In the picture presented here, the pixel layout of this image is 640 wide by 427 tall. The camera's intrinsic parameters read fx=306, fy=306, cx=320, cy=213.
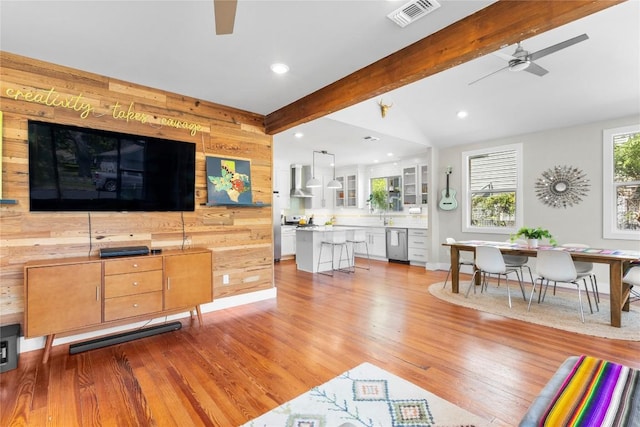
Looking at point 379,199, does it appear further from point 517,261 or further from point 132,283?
point 132,283

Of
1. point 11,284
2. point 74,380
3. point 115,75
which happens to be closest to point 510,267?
point 74,380

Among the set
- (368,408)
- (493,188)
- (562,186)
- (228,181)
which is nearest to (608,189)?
(562,186)

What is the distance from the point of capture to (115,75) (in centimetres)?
295

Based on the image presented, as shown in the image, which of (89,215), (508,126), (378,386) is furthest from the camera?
(508,126)

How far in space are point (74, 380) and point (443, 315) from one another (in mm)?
3466

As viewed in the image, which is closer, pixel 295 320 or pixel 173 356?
pixel 173 356

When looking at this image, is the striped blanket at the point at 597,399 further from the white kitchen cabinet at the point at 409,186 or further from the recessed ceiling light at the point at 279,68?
the white kitchen cabinet at the point at 409,186

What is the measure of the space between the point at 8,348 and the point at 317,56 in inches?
131

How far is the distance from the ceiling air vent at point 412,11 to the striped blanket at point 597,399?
85.7 inches

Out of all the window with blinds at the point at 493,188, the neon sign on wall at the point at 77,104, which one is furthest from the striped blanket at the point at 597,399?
the window with blinds at the point at 493,188

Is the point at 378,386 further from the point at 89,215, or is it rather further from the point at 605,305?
the point at 605,305

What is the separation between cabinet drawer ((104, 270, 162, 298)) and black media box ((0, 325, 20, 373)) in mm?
623

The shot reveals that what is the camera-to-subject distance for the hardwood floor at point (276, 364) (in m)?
1.89

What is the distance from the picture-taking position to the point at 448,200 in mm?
6234
